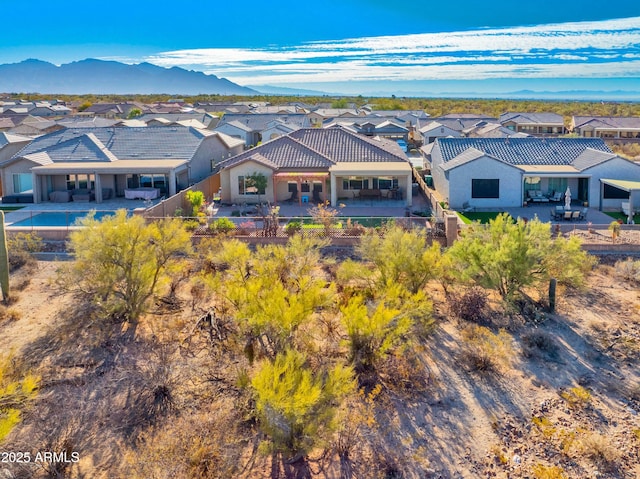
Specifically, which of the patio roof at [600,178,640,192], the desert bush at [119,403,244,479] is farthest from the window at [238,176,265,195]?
the desert bush at [119,403,244,479]

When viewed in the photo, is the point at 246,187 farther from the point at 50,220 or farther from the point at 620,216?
the point at 620,216

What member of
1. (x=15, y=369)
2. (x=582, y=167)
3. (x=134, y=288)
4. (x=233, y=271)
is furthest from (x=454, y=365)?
(x=582, y=167)

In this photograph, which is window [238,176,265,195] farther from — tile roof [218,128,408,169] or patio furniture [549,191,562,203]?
patio furniture [549,191,562,203]

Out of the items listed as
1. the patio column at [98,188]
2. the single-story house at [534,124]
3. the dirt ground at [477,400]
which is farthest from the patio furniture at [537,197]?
the single-story house at [534,124]

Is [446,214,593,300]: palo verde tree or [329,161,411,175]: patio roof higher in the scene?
[329,161,411,175]: patio roof

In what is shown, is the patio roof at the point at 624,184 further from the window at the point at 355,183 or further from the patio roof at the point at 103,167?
the patio roof at the point at 103,167

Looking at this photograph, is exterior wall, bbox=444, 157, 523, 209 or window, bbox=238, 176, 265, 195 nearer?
exterior wall, bbox=444, 157, 523, 209

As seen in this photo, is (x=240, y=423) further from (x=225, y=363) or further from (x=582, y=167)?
(x=582, y=167)

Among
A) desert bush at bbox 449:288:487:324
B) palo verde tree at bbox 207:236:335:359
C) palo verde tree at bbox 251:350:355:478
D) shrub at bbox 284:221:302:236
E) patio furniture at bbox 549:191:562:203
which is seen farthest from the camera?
patio furniture at bbox 549:191:562:203
